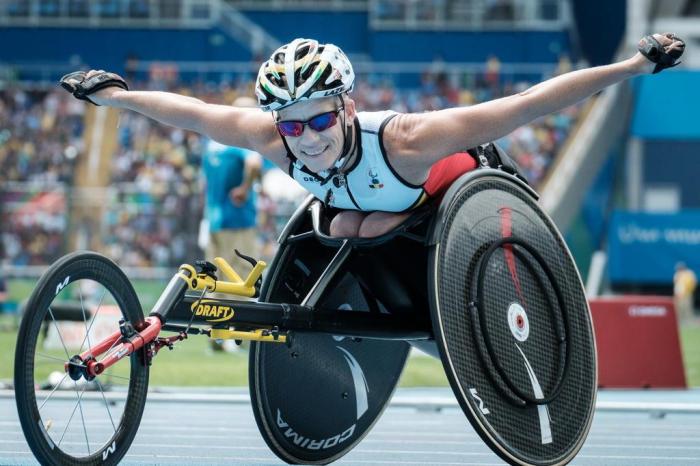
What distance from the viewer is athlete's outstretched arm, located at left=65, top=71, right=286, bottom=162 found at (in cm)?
562

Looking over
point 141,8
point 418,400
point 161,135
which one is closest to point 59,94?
point 161,135

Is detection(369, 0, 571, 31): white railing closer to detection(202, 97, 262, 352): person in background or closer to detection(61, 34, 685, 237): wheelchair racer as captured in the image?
detection(202, 97, 262, 352): person in background

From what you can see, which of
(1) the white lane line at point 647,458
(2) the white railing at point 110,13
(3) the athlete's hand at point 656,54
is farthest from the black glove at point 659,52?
(2) the white railing at point 110,13

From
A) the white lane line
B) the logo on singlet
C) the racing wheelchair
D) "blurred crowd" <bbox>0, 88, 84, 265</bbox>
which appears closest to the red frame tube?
the racing wheelchair

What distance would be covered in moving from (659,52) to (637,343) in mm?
6720

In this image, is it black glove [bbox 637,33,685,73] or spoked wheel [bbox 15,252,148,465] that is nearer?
spoked wheel [bbox 15,252,148,465]

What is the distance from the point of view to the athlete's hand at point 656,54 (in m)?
5.05

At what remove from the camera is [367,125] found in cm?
532

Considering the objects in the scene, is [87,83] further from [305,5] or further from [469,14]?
[305,5]

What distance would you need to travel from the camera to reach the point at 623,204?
28.1 metres

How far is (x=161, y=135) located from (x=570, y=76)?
25800 millimetres

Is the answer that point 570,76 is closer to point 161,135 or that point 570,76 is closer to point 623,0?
point 161,135

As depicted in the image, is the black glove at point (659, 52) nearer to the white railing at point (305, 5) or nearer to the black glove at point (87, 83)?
the black glove at point (87, 83)

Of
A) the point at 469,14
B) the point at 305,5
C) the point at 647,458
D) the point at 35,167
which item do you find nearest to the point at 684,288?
the point at 35,167
